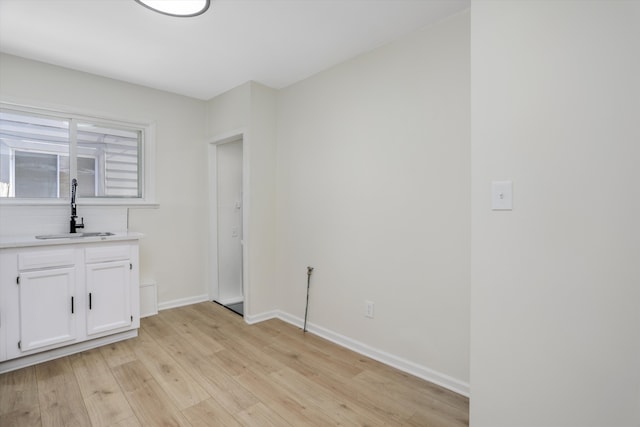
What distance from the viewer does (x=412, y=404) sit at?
76.0 inches

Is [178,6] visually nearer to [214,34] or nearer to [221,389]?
[214,34]

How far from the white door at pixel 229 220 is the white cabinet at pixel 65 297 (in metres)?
1.20

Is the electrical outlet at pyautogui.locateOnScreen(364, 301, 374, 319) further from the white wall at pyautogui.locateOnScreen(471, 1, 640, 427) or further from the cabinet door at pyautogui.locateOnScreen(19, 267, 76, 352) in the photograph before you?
the cabinet door at pyautogui.locateOnScreen(19, 267, 76, 352)

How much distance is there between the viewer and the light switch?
4.59ft

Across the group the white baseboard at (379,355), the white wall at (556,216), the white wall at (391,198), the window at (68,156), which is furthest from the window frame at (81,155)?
the white wall at (556,216)

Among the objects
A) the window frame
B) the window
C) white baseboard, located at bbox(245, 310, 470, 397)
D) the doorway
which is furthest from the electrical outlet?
the window

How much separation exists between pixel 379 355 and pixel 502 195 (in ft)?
5.48

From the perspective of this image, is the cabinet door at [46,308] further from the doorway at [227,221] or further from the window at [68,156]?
the doorway at [227,221]

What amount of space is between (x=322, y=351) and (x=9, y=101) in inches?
138

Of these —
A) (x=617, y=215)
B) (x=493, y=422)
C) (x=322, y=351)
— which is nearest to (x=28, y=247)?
(x=322, y=351)

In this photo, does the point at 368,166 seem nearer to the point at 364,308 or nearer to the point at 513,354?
the point at 364,308

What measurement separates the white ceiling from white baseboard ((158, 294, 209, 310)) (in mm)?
2515

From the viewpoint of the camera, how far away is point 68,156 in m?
3.10

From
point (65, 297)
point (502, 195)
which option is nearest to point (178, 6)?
point (502, 195)
